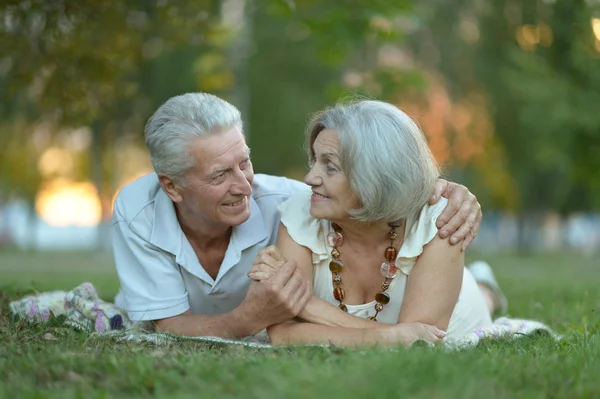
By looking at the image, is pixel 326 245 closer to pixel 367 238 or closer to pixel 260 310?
pixel 367 238

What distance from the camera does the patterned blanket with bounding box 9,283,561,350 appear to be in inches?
172

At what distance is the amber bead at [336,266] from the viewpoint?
15.4ft

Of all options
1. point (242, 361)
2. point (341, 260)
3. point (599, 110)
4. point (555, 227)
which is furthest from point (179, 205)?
point (555, 227)

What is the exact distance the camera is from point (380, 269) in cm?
467

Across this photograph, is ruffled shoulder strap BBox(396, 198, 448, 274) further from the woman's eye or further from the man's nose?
the woman's eye

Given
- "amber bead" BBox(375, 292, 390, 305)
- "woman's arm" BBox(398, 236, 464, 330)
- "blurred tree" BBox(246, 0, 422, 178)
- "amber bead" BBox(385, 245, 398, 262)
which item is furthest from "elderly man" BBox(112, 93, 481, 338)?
"blurred tree" BBox(246, 0, 422, 178)

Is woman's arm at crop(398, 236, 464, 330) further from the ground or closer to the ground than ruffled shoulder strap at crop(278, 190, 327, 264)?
closer to the ground

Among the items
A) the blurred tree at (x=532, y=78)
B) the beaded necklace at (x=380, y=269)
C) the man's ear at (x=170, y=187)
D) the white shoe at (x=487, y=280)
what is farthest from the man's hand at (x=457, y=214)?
the blurred tree at (x=532, y=78)

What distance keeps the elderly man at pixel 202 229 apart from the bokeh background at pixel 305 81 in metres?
0.76

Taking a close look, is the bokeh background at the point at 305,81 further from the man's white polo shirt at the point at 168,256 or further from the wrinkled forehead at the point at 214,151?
the man's white polo shirt at the point at 168,256

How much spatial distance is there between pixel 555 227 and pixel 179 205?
5713 cm

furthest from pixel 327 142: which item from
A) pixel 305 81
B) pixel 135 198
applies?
pixel 305 81

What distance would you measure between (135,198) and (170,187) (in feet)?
1.23

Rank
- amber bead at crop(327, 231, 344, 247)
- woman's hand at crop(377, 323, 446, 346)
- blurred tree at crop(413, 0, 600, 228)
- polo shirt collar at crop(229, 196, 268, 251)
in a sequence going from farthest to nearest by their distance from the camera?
blurred tree at crop(413, 0, 600, 228) → polo shirt collar at crop(229, 196, 268, 251) → amber bead at crop(327, 231, 344, 247) → woman's hand at crop(377, 323, 446, 346)
